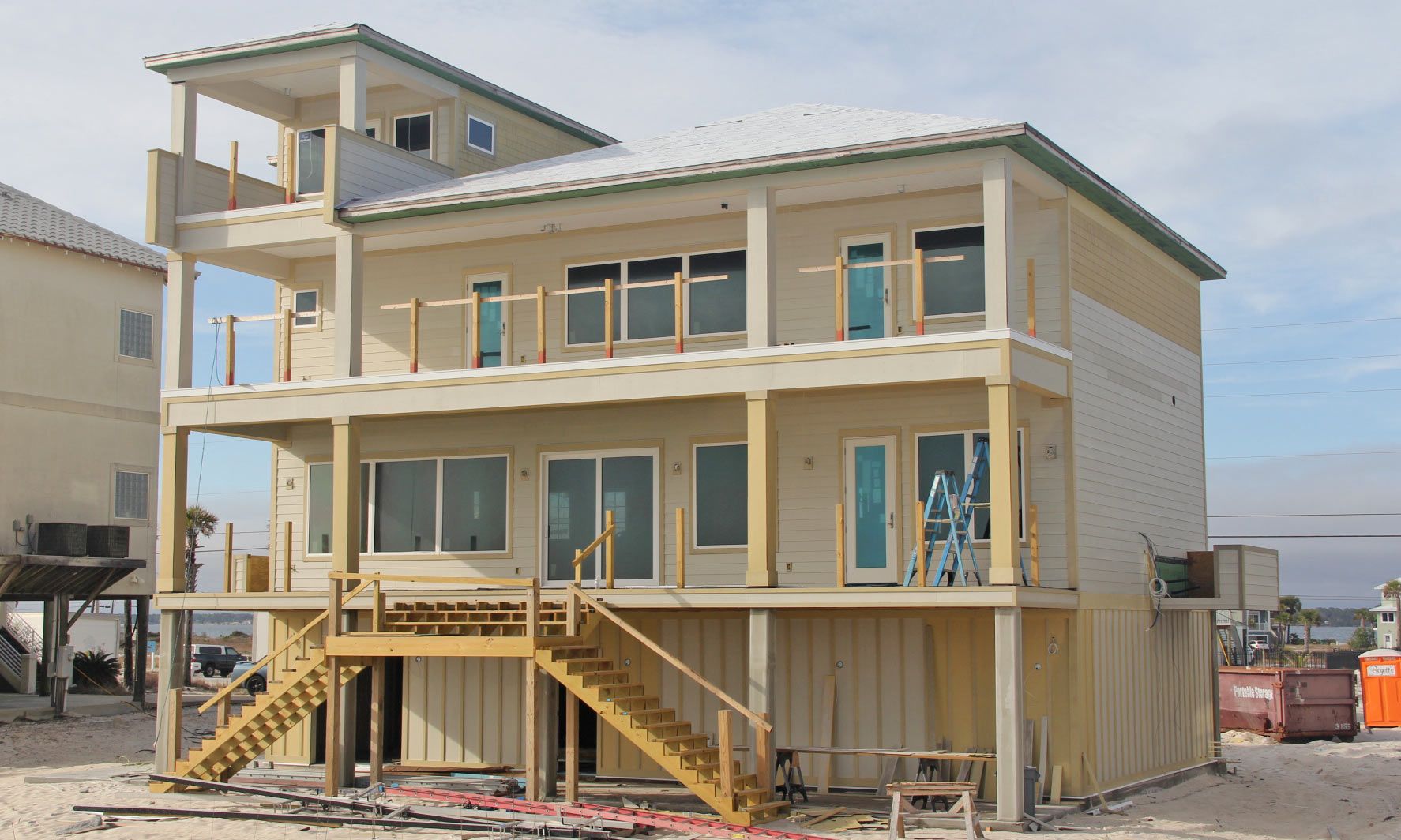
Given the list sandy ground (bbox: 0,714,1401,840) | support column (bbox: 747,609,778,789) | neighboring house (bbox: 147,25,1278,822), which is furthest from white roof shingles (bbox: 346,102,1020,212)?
sandy ground (bbox: 0,714,1401,840)

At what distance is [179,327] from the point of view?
1022 inches

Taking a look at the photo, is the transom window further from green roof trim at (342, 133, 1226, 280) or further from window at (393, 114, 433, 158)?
window at (393, 114, 433, 158)

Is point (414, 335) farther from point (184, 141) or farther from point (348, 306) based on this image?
point (184, 141)

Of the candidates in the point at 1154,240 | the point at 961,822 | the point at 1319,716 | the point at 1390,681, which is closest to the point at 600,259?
the point at 1154,240

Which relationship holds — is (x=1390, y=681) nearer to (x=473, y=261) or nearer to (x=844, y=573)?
(x=844, y=573)

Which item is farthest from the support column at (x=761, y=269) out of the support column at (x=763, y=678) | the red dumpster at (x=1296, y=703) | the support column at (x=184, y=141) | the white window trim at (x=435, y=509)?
the red dumpster at (x=1296, y=703)

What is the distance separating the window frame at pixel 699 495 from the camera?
79.6ft

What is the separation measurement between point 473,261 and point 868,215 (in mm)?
6980

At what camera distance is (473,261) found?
26734 millimetres

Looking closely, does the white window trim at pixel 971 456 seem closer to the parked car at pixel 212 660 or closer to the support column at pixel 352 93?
the support column at pixel 352 93

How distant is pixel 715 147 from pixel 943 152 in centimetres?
423

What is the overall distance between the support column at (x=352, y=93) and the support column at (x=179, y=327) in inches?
145

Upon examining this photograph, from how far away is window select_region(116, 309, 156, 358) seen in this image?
127 ft

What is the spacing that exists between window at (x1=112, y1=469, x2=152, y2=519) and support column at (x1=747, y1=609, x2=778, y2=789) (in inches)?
890
